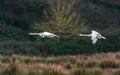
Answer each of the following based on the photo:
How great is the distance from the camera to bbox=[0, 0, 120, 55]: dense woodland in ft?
90.8

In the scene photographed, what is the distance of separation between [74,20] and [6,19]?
4.92 metres

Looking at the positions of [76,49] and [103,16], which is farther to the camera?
[103,16]

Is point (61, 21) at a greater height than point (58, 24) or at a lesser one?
greater

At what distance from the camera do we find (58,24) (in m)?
28.8

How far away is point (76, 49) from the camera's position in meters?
28.1

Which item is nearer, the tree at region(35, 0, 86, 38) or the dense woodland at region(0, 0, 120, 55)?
the dense woodland at region(0, 0, 120, 55)

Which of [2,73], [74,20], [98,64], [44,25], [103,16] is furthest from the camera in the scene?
[103,16]

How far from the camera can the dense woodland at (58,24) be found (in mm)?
27672

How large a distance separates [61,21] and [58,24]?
0.27m

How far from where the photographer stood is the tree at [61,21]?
29.1 m

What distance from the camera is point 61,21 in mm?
28812

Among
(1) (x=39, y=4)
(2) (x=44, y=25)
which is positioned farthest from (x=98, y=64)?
(1) (x=39, y=4)

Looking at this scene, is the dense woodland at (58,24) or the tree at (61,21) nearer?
the dense woodland at (58,24)

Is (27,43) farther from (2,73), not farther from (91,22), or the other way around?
(2,73)
